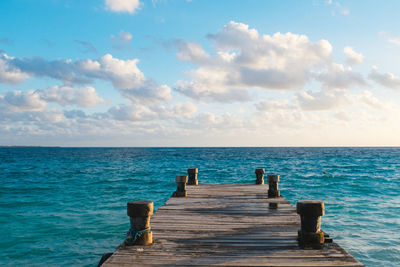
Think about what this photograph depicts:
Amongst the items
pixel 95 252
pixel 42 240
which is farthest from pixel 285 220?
pixel 42 240

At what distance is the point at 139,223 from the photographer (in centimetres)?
518

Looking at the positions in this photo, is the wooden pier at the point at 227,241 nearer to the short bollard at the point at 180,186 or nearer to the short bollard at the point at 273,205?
the short bollard at the point at 273,205

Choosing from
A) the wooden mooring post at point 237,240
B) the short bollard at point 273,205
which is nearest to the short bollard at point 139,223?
the wooden mooring post at point 237,240

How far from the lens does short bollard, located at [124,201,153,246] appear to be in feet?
16.8

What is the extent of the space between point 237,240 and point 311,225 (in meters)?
1.43

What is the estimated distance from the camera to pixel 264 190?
39.5 ft

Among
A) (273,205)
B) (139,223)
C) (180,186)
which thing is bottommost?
(273,205)

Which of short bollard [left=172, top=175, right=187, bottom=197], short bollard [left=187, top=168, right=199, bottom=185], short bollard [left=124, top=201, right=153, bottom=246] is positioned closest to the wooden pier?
short bollard [left=124, top=201, right=153, bottom=246]

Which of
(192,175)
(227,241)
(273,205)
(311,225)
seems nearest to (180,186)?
(192,175)

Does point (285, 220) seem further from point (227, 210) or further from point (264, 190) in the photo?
point (264, 190)

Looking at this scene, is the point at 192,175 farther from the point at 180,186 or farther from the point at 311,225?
the point at 311,225

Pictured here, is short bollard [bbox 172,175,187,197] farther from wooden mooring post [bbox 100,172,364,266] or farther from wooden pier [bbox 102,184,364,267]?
wooden mooring post [bbox 100,172,364,266]

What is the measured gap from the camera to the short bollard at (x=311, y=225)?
498 centimetres

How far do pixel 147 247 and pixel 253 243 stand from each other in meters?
2.00
